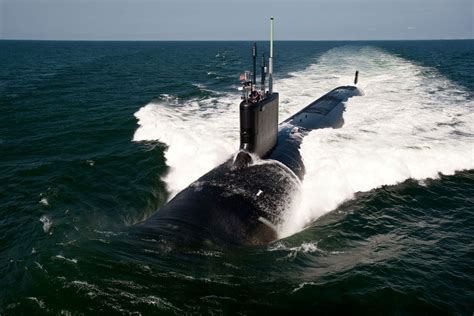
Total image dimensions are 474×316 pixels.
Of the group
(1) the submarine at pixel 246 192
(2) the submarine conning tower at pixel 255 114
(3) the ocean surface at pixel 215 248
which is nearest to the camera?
(3) the ocean surface at pixel 215 248

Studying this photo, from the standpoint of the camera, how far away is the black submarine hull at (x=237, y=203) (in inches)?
409

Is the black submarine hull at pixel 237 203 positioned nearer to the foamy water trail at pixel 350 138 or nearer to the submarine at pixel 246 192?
the submarine at pixel 246 192

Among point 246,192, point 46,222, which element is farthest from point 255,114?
point 46,222

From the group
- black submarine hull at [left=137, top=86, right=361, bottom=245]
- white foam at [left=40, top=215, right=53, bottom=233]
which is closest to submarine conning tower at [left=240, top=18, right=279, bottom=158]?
black submarine hull at [left=137, top=86, right=361, bottom=245]

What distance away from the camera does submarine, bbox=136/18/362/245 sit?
10.5 metres

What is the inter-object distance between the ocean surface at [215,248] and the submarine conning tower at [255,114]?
266 cm

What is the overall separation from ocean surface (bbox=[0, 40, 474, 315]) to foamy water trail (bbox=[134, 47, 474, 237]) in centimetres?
10

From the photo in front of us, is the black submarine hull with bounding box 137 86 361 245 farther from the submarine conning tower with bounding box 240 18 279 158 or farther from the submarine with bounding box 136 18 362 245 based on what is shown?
the submarine conning tower with bounding box 240 18 279 158

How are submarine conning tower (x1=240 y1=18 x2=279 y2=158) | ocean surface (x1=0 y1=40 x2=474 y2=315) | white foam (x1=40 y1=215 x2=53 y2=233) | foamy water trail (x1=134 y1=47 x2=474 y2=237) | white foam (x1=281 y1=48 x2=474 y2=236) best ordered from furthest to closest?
foamy water trail (x1=134 y1=47 x2=474 y2=237), white foam (x1=281 y1=48 x2=474 y2=236), submarine conning tower (x1=240 y1=18 x2=279 y2=158), white foam (x1=40 y1=215 x2=53 y2=233), ocean surface (x1=0 y1=40 x2=474 y2=315)

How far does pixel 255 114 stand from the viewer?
13.0m

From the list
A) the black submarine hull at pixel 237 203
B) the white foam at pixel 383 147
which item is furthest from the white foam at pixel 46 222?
the white foam at pixel 383 147

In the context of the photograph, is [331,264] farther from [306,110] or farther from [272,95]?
[306,110]

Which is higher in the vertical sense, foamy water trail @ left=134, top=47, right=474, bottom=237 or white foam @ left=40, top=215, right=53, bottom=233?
foamy water trail @ left=134, top=47, right=474, bottom=237

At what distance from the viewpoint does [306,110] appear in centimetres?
2477
